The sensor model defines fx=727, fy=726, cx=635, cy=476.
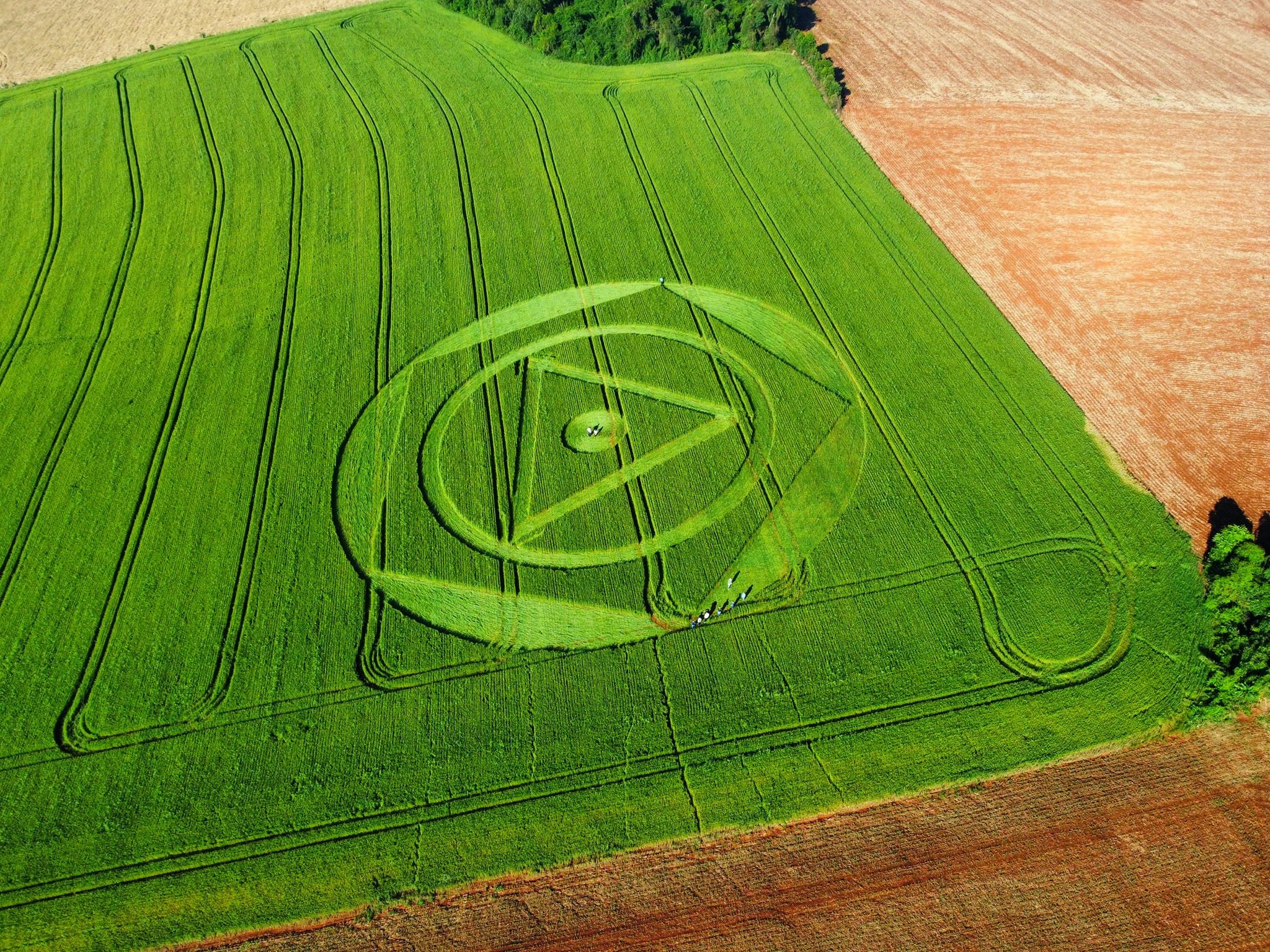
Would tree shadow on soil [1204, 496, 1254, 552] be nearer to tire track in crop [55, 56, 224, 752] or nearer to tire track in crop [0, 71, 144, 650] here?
tire track in crop [55, 56, 224, 752]

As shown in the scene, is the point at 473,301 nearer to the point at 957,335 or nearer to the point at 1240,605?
the point at 957,335

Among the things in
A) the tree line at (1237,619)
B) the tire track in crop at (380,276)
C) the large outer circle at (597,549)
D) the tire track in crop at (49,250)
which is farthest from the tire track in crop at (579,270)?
the tire track in crop at (49,250)

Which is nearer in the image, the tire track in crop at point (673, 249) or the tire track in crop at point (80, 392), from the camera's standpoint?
the tire track in crop at point (673, 249)

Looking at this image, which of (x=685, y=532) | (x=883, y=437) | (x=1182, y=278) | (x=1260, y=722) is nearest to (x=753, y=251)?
(x=883, y=437)

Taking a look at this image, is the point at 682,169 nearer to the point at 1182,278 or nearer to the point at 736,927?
the point at 1182,278

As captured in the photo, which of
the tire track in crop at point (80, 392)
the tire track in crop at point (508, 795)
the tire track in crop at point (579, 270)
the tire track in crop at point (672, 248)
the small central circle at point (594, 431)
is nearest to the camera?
the tire track in crop at point (508, 795)

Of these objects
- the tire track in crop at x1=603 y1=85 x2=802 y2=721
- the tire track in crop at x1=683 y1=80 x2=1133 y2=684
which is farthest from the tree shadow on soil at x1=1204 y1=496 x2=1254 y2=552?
the tire track in crop at x1=603 y1=85 x2=802 y2=721

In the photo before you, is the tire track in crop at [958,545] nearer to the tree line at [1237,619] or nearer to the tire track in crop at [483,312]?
the tree line at [1237,619]

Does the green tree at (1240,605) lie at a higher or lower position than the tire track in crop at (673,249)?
lower
